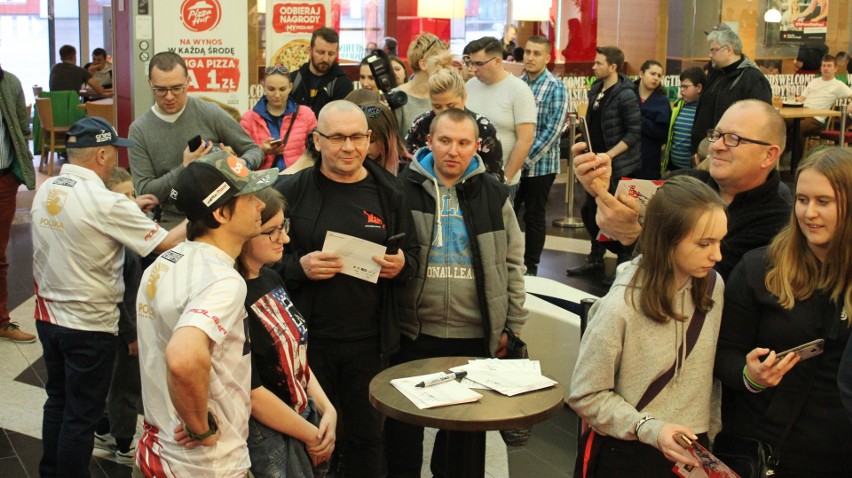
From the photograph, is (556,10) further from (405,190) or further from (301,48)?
(405,190)

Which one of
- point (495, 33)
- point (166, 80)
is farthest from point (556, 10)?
point (166, 80)

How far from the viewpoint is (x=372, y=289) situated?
3.51 metres

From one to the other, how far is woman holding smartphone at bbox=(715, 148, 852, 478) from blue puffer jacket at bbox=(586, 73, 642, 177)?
4810mm

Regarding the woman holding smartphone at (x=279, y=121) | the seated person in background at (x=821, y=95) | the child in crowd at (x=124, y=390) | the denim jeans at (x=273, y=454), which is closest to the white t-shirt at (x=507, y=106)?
the woman holding smartphone at (x=279, y=121)

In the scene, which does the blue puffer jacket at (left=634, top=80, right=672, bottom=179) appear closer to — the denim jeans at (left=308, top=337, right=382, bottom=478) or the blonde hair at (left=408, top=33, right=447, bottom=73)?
→ the blonde hair at (left=408, top=33, right=447, bottom=73)

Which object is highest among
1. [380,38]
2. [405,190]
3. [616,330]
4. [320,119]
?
[380,38]

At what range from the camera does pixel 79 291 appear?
143 inches

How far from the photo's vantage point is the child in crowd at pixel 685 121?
8336mm

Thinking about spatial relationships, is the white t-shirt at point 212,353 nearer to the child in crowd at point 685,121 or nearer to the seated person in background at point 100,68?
the child in crowd at point 685,121

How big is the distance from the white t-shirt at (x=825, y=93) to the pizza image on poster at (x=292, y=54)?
325 inches

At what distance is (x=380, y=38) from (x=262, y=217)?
8.61 meters

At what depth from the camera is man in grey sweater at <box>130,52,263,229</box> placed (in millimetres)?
4527

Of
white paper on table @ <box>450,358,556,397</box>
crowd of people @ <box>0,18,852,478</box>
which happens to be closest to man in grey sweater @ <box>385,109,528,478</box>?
crowd of people @ <box>0,18,852,478</box>

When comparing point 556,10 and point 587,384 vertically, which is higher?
point 556,10
